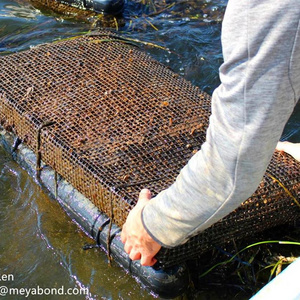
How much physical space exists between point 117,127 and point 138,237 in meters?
1.36

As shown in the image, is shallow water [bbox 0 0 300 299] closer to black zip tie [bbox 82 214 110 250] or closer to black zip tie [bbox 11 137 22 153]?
black zip tie [bbox 82 214 110 250]

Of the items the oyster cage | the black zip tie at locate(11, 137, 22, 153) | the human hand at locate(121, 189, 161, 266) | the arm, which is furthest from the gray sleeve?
the black zip tie at locate(11, 137, 22, 153)

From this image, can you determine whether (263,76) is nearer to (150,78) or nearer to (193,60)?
(150,78)

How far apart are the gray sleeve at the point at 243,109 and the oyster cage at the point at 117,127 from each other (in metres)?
1.09

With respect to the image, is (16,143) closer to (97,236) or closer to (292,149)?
(97,236)

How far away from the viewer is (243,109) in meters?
1.33

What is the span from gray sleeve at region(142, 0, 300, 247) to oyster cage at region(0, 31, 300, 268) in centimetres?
109

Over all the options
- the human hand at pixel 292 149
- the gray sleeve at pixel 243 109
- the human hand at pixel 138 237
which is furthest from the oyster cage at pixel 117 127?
the gray sleeve at pixel 243 109

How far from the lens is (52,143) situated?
3271 millimetres

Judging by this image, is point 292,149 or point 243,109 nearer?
point 243,109

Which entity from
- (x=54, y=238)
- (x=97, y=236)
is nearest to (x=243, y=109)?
(x=97, y=236)

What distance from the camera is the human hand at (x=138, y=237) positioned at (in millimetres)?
2027

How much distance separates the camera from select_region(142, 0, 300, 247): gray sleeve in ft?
3.92

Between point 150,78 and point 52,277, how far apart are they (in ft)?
5.37
